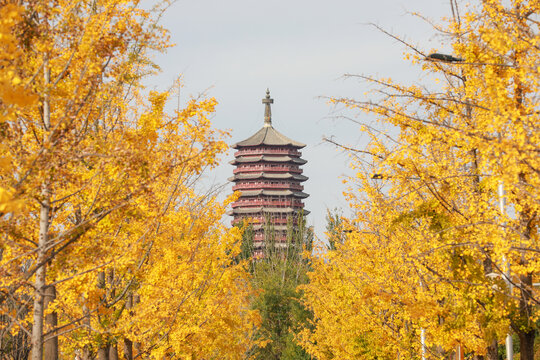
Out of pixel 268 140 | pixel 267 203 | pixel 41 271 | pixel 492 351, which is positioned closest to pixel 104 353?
pixel 41 271

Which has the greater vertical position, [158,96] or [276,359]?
[158,96]

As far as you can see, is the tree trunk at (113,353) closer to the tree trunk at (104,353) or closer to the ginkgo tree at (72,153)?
the tree trunk at (104,353)

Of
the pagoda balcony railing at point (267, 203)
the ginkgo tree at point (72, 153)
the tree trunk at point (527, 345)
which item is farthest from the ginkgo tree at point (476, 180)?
the pagoda balcony railing at point (267, 203)

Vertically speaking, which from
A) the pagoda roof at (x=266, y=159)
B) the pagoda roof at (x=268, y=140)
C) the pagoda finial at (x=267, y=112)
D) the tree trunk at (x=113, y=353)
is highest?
the pagoda finial at (x=267, y=112)

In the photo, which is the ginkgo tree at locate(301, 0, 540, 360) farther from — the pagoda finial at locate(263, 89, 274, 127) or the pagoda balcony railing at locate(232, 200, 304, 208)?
the pagoda finial at locate(263, 89, 274, 127)

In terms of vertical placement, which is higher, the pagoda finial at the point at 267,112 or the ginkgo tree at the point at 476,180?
the pagoda finial at the point at 267,112

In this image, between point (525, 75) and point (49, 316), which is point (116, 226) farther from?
point (525, 75)

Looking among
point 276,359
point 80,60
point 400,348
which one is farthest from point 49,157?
point 276,359

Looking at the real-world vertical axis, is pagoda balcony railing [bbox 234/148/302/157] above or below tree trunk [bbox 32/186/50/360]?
above

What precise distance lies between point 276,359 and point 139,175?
103ft

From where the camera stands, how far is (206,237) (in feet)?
51.1

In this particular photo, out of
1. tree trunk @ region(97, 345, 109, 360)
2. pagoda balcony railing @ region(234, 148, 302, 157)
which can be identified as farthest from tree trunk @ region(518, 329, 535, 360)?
pagoda balcony railing @ region(234, 148, 302, 157)

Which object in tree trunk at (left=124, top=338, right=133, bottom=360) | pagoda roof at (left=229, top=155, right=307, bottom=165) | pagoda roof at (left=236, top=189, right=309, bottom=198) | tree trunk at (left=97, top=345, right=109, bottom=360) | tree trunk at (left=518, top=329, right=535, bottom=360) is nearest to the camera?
tree trunk at (left=518, top=329, right=535, bottom=360)

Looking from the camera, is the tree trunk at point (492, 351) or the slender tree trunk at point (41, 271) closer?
the slender tree trunk at point (41, 271)
